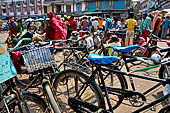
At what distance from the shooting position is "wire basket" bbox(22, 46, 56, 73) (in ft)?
6.75

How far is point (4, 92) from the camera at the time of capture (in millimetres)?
1927

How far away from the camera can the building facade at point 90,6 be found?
35219 mm

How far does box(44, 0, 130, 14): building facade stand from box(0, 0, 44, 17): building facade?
6.96m

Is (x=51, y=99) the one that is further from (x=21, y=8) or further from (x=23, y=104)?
(x=21, y=8)

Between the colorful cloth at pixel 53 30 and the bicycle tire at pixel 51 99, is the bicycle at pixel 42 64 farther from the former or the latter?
the colorful cloth at pixel 53 30

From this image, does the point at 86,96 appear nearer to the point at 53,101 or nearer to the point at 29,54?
the point at 53,101

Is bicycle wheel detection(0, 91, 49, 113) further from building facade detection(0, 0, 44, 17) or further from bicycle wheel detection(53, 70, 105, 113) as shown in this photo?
building facade detection(0, 0, 44, 17)

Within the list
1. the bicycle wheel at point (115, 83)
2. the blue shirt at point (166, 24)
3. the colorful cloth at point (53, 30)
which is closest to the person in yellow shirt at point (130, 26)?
the colorful cloth at point (53, 30)

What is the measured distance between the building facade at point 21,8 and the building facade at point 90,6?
6.96 m

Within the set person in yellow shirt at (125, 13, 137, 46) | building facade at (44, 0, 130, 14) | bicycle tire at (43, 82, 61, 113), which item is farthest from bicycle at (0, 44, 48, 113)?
building facade at (44, 0, 130, 14)

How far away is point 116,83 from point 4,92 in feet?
7.06

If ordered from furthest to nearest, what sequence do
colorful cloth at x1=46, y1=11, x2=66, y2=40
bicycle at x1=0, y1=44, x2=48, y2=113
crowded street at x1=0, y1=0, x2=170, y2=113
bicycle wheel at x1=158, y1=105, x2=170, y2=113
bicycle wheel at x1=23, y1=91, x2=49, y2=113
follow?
colorful cloth at x1=46, y1=11, x2=66, y2=40 → bicycle wheel at x1=23, y1=91, x2=49, y2=113 → crowded street at x1=0, y1=0, x2=170, y2=113 → bicycle wheel at x1=158, y1=105, x2=170, y2=113 → bicycle at x1=0, y1=44, x2=48, y2=113

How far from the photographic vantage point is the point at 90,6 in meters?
37.3

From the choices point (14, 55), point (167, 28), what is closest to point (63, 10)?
point (167, 28)
